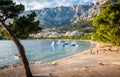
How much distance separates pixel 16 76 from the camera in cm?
2359

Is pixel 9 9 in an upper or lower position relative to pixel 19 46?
upper

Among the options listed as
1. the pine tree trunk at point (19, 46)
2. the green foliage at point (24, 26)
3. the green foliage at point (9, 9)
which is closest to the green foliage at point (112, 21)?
the green foliage at point (24, 26)

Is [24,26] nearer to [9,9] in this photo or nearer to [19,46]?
[9,9]

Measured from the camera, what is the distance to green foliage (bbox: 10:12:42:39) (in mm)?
20644

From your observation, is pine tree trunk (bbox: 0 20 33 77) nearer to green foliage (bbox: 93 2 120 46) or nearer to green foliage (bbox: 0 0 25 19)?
green foliage (bbox: 0 0 25 19)

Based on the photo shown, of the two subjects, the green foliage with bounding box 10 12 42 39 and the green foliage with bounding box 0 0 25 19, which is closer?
the green foliage with bounding box 0 0 25 19

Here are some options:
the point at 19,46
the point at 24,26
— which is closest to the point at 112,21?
the point at 24,26

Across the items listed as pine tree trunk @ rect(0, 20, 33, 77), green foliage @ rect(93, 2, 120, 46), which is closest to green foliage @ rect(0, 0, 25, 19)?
pine tree trunk @ rect(0, 20, 33, 77)

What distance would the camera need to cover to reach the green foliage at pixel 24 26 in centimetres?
2064

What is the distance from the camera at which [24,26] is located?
20.9 m

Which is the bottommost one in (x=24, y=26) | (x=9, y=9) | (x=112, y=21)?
(x=112, y=21)

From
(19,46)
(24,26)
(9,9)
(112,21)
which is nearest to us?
Answer: (19,46)

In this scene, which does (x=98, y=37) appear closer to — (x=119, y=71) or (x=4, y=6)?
(x=119, y=71)

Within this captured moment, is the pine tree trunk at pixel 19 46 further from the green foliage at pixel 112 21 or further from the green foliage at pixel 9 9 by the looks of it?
the green foliage at pixel 112 21
